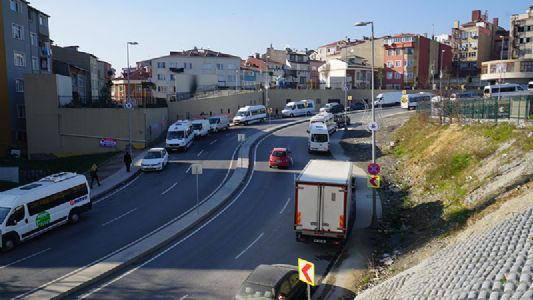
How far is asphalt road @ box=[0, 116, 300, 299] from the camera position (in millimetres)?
17859

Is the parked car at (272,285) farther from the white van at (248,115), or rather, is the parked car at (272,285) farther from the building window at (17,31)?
the building window at (17,31)

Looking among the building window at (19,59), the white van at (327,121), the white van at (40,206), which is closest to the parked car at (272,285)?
the white van at (40,206)

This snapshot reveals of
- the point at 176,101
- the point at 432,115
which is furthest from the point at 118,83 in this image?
the point at 432,115

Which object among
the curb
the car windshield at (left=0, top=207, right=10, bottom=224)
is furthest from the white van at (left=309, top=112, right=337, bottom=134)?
the car windshield at (left=0, top=207, right=10, bottom=224)

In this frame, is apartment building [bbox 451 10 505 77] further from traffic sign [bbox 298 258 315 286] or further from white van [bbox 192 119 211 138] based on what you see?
traffic sign [bbox 298 258 315 286]

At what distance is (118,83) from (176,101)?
160 ft

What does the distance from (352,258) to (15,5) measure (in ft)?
159

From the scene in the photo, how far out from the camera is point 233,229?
22578 millimetres

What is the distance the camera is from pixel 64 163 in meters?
44.2

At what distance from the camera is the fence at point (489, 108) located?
3288 centimetres

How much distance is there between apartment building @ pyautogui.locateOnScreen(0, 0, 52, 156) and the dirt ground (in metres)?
40.9

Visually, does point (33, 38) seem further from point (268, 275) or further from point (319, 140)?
point (268, 275)

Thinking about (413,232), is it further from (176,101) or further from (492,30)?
(492,30)

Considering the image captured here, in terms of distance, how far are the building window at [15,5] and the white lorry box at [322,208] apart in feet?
148
